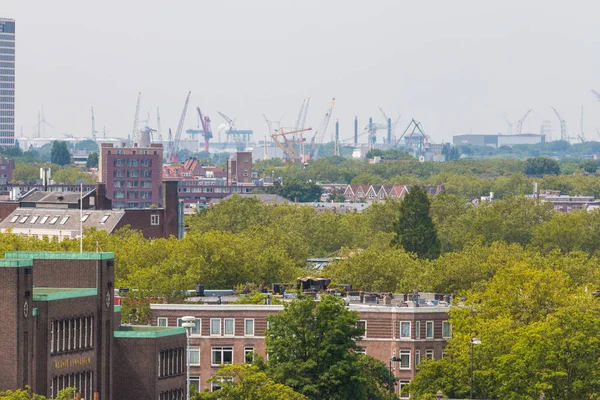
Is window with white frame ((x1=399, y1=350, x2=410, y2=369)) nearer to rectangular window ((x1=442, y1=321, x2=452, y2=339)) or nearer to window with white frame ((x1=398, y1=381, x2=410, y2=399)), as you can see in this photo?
window with white frame ((x1=398, y1=381, x2=410, y2=399))

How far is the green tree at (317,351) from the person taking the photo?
284 ft

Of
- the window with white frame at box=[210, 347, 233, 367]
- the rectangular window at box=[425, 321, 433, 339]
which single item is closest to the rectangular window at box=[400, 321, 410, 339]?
the rectangular window at box=[425, 321, 433, 339]

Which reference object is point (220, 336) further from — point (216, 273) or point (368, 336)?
point (216, 273)

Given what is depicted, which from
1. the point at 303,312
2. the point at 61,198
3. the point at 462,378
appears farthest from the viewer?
the point at 61,198

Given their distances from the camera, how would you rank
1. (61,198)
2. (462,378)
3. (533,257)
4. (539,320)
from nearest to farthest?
(462,378) < (539,320) < (533,257) < (61,198)

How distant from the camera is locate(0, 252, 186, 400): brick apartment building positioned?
71688 mm

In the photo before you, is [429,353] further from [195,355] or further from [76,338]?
[76,338]

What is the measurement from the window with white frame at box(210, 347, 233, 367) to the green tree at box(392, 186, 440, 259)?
65.7 meters

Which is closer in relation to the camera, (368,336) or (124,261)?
(368,336)

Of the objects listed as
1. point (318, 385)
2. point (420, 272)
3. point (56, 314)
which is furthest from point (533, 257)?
point (56, 314)

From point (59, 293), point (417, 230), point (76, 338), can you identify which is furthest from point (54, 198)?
point (59, 293)

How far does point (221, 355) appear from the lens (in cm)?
10506

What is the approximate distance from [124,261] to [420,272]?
63.0 ft

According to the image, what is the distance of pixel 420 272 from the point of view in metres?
131
